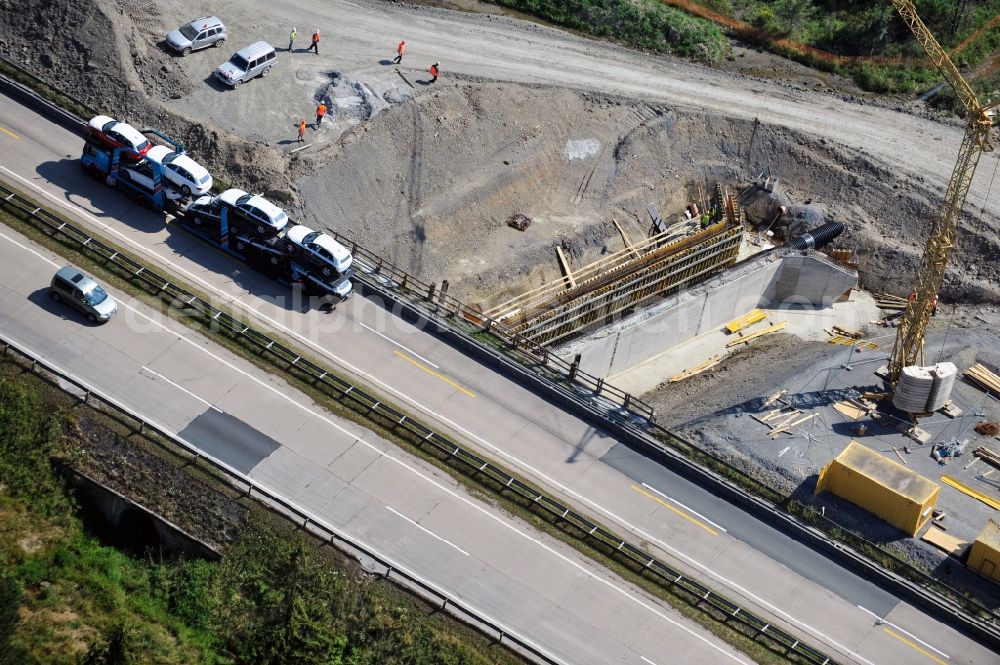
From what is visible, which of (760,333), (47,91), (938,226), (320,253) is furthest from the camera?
(760,333)

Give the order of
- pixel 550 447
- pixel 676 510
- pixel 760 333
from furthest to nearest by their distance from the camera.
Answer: pixel 760 333 < pixel 550 447 < pixel 676 510

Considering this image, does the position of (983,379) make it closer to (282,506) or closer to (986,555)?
(986,555)

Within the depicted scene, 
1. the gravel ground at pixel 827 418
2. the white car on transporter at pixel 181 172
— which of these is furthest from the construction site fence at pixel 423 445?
the gravel ground at pixel 827 418

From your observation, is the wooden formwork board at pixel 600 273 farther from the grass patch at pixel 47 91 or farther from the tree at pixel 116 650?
the tree at pixel 116 650

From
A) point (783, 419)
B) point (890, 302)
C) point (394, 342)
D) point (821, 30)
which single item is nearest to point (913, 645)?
point (783, 419)

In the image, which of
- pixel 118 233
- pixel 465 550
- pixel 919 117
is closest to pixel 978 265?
pixel 919 117

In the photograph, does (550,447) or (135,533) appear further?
(550,447)

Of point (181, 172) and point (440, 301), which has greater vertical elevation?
point (181, 172)

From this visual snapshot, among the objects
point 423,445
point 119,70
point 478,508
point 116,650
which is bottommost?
point 116,650
